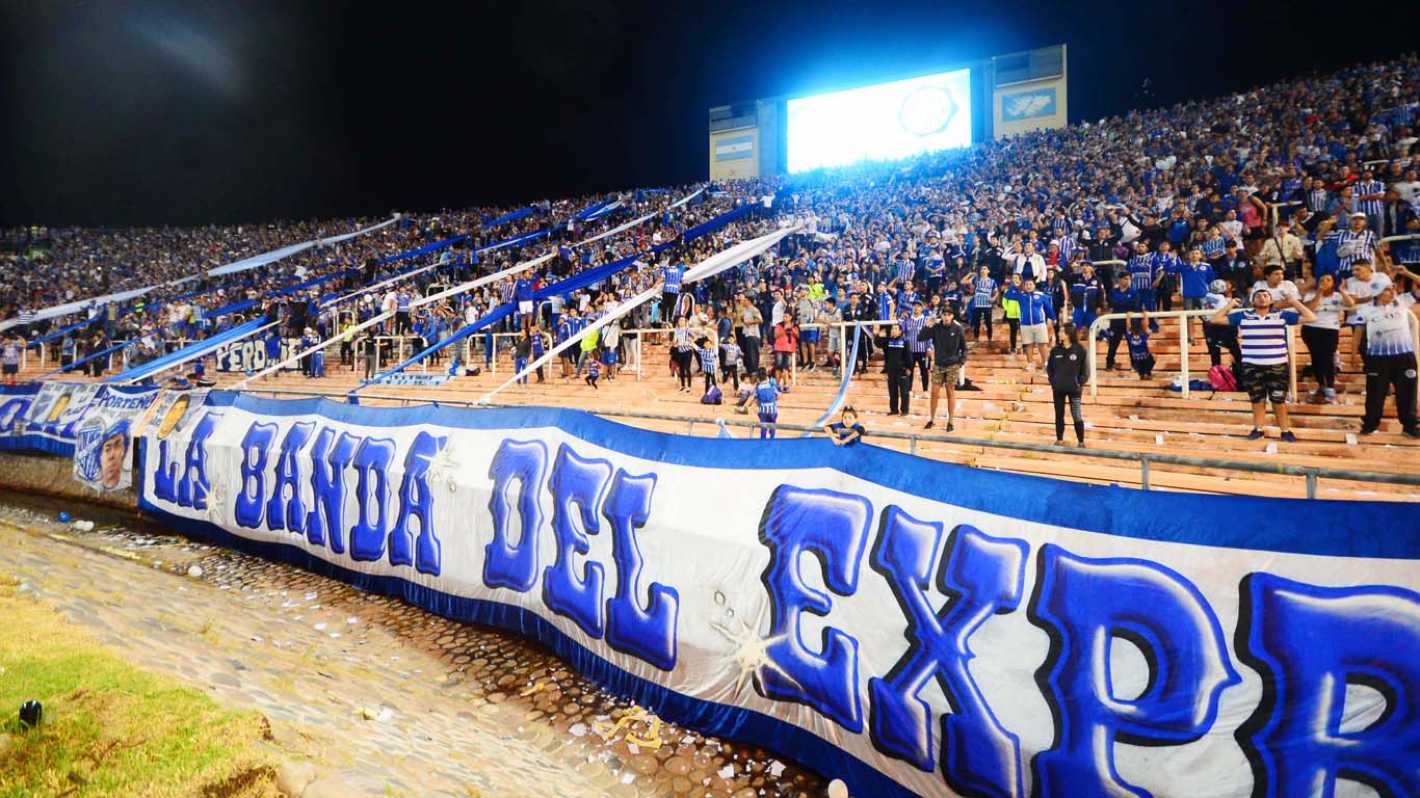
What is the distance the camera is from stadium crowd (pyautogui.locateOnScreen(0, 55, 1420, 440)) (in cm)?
970

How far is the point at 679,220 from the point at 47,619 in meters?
30.3

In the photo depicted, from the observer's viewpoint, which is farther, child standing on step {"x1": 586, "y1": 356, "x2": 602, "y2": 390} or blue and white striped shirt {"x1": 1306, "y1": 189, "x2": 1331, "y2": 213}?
child standing on step {"x1": 586, "y1": 356, "x2": 602, "y2": 390}

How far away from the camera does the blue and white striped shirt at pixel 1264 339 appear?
7.56 meters

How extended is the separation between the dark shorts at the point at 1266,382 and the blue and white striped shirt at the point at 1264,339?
0.08 metres

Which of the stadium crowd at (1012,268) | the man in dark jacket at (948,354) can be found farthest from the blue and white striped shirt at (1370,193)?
the man in dark jacket at (948,354)

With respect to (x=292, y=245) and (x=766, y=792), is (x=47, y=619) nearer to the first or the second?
(x=766, y=792)

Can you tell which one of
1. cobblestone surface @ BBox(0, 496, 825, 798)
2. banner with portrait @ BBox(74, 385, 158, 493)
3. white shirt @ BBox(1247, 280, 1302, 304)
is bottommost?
cobblestone surface @ BBox(0, 496, 825, 798)

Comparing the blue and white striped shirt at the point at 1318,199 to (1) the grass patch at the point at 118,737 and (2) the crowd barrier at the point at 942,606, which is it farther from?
(1) the grass patch at the point at 118,737

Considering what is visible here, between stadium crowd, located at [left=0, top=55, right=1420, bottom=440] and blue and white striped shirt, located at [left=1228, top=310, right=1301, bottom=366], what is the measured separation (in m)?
0.02

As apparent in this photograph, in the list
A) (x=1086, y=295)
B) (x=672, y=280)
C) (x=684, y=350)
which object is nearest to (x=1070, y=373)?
(x=1086, y=295)

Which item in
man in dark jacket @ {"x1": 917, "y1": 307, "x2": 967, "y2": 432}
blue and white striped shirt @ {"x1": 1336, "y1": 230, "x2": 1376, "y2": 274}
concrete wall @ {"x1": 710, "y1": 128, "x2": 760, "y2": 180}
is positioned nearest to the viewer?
man in dark jacket @ {"x1": 917, "y1": 307, "x2": 967, "y2": 432}

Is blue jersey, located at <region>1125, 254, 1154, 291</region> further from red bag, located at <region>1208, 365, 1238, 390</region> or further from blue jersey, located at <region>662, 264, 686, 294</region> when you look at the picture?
blue jersey, located at <region>662, 264, 686, 294</region>

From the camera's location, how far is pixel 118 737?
380cm

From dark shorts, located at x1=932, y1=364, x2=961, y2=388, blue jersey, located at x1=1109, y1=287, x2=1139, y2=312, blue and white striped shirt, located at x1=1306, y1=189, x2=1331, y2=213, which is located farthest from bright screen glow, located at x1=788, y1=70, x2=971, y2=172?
dark shorts, located at x1=932, y1=364, x2=961, y2=388
